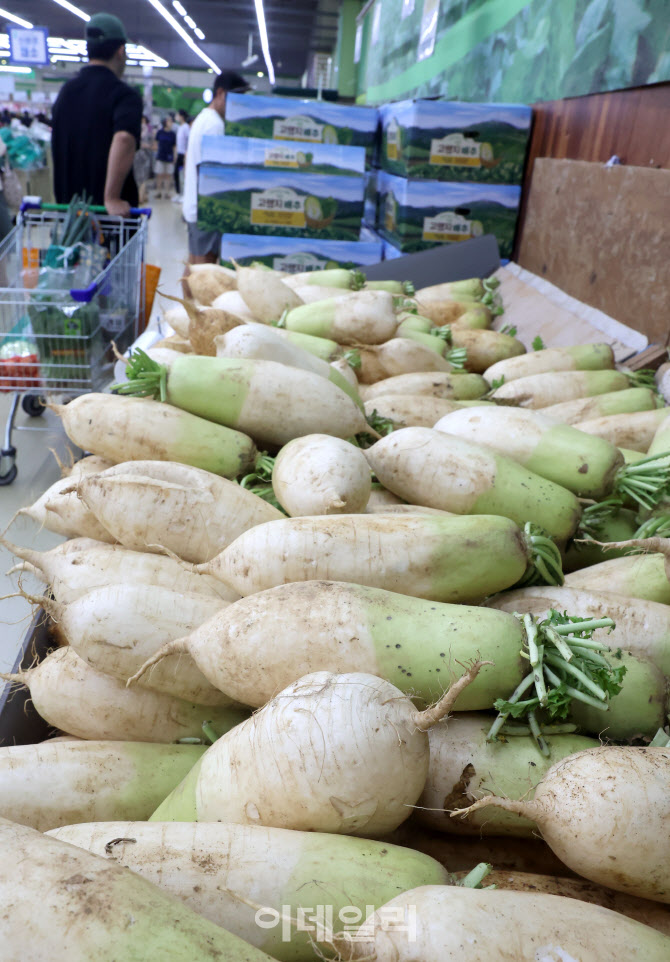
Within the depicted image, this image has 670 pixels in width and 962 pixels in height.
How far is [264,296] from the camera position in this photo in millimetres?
3492

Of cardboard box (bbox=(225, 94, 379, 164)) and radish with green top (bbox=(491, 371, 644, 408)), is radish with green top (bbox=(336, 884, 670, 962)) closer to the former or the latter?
radish with green top (bbox=(491, 371, 644, 408))

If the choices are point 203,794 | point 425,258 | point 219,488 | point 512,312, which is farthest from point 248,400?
point 425,258

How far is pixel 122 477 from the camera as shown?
1.81 meters

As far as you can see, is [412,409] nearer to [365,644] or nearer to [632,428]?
[632,428]

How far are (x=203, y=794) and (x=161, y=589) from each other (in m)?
0.48

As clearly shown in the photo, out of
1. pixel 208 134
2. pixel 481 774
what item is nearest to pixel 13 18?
pixel 208 134

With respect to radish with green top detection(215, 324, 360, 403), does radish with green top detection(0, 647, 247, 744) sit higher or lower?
lower

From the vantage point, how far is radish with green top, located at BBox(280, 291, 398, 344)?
3229mm

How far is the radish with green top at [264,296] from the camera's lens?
11.5 ft

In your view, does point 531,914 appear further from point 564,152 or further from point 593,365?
point 564,152

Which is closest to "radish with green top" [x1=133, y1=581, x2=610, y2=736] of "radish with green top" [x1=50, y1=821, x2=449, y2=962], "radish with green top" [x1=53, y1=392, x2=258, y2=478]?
"radish with green top" [x1=50, y1=821, x2=449, y2=962]

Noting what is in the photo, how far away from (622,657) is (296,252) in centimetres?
446

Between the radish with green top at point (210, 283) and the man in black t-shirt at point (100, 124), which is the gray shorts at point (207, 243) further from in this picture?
the radish with green top at point (210, 283)

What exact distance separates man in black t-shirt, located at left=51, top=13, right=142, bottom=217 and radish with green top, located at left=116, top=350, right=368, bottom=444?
317 cm
